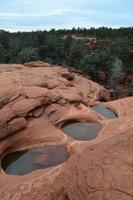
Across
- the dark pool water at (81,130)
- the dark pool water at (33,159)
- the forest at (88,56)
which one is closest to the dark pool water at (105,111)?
the dark pool water at (81,130)

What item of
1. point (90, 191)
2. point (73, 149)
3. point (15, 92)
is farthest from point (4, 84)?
point (90, 191)

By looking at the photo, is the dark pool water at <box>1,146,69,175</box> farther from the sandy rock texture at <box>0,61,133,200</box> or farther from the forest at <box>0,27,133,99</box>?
the forest at <box>0,27,133,99</box>

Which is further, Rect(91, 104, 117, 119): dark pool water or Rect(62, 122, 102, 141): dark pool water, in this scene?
Rect(91, 104, 117, 119): dark pool water

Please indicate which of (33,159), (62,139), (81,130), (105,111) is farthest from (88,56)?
(33,159)

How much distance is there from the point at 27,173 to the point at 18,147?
272 centimetres

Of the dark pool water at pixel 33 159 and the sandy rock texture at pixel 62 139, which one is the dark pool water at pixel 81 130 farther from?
the dark pool water at pixel 33 159

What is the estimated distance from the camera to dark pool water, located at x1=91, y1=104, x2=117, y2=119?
65.3 ft

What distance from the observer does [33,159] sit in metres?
13.6

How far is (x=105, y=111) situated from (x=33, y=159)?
8636 mm

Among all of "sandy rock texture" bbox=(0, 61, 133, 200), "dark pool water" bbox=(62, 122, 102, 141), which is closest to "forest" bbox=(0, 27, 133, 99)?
"sandy rock texture" bbox=(0, 61, 133, 200)

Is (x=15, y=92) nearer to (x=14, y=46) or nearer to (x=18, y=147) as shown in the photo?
(x=18, y=147)

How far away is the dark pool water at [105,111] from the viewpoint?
65.3 feet

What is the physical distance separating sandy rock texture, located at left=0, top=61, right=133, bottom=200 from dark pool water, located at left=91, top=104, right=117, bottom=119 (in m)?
0.35

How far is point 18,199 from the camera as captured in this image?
30.0 feet
